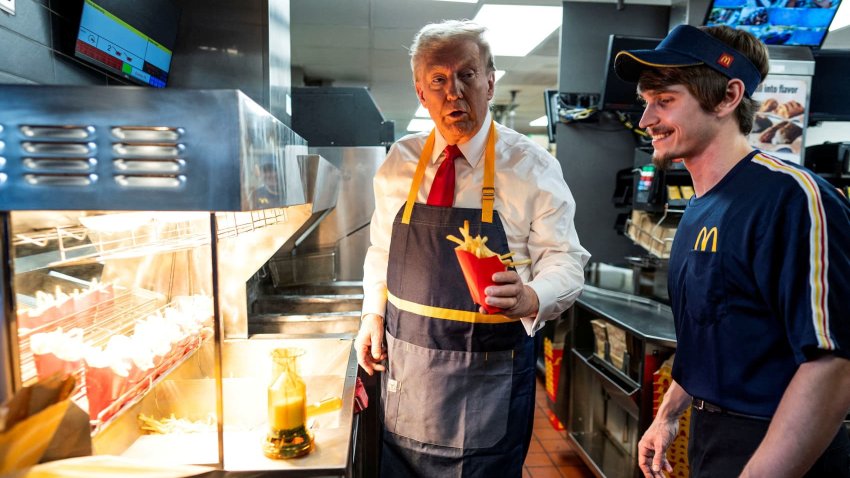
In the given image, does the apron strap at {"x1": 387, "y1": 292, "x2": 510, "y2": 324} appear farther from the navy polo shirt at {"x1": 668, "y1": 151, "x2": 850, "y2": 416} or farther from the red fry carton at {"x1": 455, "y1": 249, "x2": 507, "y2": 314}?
the navy polo shirt at {"x1": 668, "y1": 151, "x2": 850, "y2": 416}

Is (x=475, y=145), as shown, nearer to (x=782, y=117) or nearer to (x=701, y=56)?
(x=701, y=56)

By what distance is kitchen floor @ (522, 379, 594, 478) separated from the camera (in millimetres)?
3307

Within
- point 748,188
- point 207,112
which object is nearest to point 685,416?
point 748,188

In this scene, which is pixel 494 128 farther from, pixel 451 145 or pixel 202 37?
pixel 202 37

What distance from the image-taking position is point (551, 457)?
3518 millimetres

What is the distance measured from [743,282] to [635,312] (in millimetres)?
1963

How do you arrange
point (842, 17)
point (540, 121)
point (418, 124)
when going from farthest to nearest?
point (418, 124), point (540, 121), point (842, 17)

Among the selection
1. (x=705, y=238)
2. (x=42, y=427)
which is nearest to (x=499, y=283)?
(x=705, y=238)

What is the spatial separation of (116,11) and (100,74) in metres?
0.25

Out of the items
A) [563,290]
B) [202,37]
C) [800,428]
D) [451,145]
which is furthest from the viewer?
[202,37]

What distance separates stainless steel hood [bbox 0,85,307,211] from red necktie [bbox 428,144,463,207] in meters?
0.86

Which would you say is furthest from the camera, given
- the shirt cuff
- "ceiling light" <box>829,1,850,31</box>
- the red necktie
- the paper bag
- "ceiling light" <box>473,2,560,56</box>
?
"ceiling light" <box>473,2,560,56</box>

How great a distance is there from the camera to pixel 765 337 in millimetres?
1152

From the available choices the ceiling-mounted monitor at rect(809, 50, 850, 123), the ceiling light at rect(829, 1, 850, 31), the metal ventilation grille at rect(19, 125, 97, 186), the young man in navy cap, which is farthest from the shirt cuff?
the ceiling light at rect(829, 1, 850, 31)
